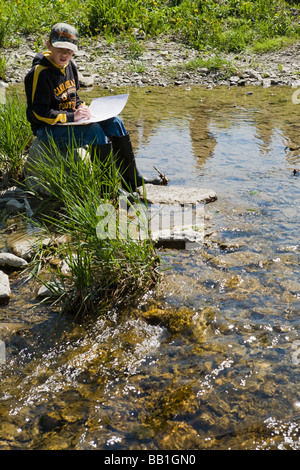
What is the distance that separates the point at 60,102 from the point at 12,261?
69.5 inches

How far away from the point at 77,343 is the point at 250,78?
9667 mm

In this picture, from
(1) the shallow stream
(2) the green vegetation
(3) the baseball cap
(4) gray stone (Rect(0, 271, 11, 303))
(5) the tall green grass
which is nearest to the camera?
(1) the shallow stream

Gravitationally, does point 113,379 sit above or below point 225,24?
below

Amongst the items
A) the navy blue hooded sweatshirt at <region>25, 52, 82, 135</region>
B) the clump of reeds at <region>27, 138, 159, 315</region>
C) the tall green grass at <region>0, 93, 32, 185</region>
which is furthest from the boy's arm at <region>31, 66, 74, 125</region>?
the clump of reeds at <region>27, 138, 159, 315</region>

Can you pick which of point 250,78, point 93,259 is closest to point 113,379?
point 93,259

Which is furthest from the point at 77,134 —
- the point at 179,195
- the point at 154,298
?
the point at 154,298

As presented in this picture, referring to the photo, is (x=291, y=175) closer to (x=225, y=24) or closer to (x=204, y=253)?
(x=204, y=253)

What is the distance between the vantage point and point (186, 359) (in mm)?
2680

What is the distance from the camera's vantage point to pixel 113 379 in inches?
101

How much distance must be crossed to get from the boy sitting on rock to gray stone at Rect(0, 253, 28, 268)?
1.14m

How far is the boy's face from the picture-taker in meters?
4.27

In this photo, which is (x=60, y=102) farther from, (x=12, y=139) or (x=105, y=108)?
(x=12, y=139)

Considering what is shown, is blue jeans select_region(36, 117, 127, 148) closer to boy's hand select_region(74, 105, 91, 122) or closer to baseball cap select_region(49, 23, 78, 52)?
boy's hand select_region(74, 105, 91, 122)

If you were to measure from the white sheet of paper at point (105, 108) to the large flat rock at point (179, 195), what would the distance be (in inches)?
35.3
